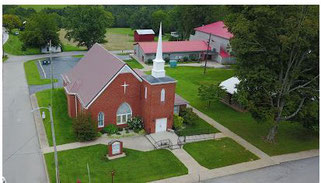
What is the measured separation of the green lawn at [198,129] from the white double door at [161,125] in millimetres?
1306

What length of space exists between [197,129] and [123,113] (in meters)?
6.98

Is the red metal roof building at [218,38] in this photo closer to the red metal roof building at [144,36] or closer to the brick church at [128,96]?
the red metal roof building at [144,36]

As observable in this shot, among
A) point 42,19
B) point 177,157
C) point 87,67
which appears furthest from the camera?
point 42,19

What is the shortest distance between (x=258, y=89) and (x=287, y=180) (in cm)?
731

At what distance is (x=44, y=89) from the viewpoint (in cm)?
4212

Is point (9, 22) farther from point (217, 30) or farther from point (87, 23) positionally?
point (217, 30)

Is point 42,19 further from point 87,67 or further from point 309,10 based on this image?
point 309,10

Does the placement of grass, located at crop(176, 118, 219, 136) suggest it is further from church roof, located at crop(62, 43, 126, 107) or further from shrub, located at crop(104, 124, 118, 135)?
church roof, located at crop(62, 43, 126, 107)

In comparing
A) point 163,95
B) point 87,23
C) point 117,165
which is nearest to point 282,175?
point 163,95

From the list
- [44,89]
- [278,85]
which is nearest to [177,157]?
[278,85]

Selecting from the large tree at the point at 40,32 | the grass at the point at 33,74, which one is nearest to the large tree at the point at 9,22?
the large tree at the point at 40,32

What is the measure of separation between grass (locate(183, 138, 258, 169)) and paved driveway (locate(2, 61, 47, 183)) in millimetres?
11478

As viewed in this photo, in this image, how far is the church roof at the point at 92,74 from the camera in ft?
95.6

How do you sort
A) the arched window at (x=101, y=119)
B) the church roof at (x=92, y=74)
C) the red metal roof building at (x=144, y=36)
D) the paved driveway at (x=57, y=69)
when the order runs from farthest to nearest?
the red metal roof building at (x=144, y=36), the paved driveway at (x=57, y=69), the arched window at (x=101, y=119), the church roof at (x=92, y=74)
